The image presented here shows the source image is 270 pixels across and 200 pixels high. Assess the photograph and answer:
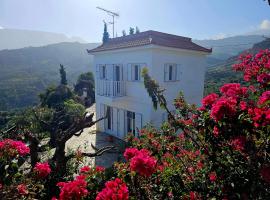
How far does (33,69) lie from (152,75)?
A: 3843 inches

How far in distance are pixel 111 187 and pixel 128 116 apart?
1181cm

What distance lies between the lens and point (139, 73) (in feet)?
40.0

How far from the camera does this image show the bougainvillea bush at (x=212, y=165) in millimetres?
2518

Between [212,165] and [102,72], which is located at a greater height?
[102,72]

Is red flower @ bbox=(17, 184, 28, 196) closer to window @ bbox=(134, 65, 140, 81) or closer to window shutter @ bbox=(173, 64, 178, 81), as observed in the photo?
window @ bbox=(134, 65, 140, 81)

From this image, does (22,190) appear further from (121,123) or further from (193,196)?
(121,123)

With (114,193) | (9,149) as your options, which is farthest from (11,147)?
(114,193)

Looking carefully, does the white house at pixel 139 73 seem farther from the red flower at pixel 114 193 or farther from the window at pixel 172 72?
the red flower at pixel 114 193

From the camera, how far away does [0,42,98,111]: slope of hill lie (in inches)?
2559

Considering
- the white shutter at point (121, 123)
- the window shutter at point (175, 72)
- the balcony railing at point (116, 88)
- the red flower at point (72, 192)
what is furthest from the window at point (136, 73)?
the red flower at point (72, 192)

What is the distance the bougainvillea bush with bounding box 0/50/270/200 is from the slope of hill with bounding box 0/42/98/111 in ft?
192

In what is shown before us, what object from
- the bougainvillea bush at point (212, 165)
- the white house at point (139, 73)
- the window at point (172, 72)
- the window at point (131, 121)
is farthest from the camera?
the window at point (131, 121)

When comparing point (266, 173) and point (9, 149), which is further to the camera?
point (9, 149)

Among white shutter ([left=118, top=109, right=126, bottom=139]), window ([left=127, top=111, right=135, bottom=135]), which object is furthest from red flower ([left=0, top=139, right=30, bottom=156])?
white shutter ([left=118, top=109, right=126, bottom=139])
